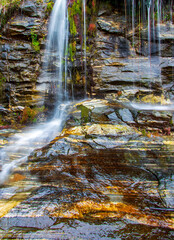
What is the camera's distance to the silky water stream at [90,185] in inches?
81.1

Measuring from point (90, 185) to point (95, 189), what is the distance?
15 centimetres

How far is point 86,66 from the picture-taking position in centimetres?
934

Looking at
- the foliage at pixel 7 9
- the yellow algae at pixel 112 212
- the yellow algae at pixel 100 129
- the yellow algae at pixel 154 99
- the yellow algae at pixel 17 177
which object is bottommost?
the yellow algae at pixel 112 212

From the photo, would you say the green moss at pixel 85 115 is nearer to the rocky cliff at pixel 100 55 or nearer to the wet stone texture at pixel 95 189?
the wet stone texture at pixel 95 189

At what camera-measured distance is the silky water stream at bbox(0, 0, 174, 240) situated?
2.06 m

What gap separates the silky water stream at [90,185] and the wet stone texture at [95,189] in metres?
0.01

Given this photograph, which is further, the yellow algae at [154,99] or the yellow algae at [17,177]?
the yellow algae at [154,99]

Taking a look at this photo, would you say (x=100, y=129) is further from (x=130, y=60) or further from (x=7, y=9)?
(x=7, y=9)

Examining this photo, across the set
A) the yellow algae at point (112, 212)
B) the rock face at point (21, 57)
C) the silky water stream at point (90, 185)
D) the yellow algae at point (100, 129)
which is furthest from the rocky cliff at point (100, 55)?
the yellow algae at point (112, 212)

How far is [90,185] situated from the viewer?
296 centimetres

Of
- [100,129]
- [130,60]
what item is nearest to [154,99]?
[130,60]

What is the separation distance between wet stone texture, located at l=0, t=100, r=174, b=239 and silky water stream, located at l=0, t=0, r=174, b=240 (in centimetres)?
1

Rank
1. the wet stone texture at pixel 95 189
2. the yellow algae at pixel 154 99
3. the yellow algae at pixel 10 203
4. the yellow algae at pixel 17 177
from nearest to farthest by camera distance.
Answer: the wet stone texture at pixel 95 189
the yellow algae at pixel 10 203
the yellow algae at pixel 17 177
the yellow algae at pixel 154 99

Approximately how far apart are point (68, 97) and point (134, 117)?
5.01 m
